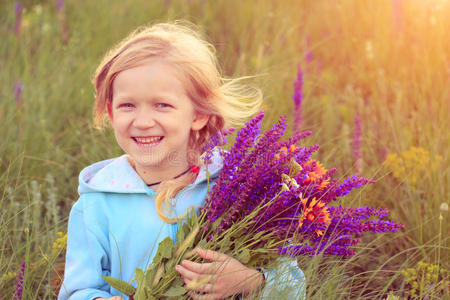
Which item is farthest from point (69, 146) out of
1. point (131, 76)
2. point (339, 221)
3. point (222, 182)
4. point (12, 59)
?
point (339, 221)

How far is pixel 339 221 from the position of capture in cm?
180

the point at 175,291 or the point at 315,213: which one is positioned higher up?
the point at 315,213

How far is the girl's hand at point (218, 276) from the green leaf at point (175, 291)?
0.03 metres

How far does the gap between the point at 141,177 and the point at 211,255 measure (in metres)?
0.49

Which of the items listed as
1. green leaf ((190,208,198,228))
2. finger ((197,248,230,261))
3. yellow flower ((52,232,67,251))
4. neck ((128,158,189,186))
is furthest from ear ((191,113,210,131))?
yellow flower ((52,232,67,251))

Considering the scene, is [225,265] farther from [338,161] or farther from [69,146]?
[69,146]

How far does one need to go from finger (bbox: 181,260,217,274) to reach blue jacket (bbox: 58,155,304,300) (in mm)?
232

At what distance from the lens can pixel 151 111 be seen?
1981 millimetres

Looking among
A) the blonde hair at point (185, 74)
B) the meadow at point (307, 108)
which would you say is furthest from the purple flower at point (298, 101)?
the blonde hair at point (185, 74)

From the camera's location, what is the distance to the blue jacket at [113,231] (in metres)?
1.99

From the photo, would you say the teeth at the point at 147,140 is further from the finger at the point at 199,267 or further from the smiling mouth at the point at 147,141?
the finger at the point at 199,267

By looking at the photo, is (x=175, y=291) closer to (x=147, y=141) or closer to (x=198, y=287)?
(x=198, y=287)

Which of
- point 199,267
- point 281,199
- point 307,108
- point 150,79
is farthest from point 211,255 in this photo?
point 307,108

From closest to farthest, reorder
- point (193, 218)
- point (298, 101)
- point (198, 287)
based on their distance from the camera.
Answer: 1. point (198, 287)
2. point (193, 218)
3. point (298, 101)
